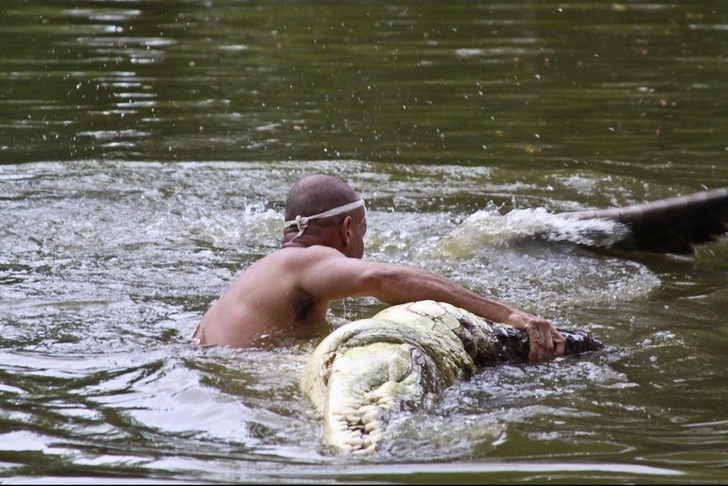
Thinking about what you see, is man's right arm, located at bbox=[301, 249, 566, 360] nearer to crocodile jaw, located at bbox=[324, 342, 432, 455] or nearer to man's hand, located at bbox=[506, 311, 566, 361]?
man's hand, located at bbox=[506, 311, 566, 361]

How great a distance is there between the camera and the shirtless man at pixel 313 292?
5.30 metres

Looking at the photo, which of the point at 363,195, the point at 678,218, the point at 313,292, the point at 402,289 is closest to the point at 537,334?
the point at 402,289

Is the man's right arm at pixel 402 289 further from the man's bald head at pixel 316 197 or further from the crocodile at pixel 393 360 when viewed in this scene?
the man's bald head at pixel 316 197

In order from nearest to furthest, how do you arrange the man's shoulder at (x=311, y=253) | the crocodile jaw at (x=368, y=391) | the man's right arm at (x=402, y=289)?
the crocodile jaw at (x=368, y=391), the man's right arm at (x=402, y=289), the man's shoulder at (x=311, y=253)

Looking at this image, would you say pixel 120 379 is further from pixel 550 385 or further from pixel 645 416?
pixel 645 416

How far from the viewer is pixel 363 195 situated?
31.6 feet

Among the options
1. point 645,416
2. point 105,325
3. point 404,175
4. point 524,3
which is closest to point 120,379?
point 105,325

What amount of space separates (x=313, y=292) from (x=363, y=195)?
4.30m

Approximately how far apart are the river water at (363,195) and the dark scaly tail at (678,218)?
228mm

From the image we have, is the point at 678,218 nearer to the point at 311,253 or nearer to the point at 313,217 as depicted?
the point at 313,217

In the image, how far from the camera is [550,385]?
509 centimetres

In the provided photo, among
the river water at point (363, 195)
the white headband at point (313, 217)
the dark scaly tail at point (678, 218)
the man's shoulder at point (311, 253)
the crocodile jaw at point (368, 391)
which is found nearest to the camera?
the crocodile jaw at point (368, 391)

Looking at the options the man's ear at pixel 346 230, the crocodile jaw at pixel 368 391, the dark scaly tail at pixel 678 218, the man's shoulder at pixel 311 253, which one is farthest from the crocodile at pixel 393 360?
the dark scaly tail at pixel 678 218

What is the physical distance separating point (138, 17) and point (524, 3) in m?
6.48
